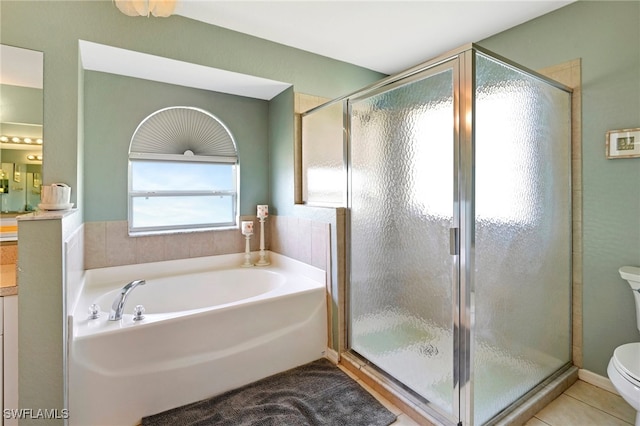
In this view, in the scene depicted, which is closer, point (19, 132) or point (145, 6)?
point (145, 6)

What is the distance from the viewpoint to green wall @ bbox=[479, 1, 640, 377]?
1.79 meters

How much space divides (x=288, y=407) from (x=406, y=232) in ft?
4.03

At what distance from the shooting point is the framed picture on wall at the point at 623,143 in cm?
175

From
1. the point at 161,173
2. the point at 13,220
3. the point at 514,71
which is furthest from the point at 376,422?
the point at 161,173

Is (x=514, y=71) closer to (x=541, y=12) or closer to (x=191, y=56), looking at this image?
(x=541, y=12)

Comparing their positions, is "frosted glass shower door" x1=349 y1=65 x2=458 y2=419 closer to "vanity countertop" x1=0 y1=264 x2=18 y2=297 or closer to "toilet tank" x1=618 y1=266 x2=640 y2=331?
"toilet tank" x1=618 y1=266 x2=640 y2=331

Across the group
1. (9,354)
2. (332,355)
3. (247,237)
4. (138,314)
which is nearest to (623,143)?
(332,355)

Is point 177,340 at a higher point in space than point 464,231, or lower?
lower

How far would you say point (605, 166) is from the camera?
1890 mm

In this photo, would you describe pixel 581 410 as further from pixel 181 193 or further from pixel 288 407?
pixel 181 193

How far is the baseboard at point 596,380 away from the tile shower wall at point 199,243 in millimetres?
1850

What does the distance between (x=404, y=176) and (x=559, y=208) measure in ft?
3.54

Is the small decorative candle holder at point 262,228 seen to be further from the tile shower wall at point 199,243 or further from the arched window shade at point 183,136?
the arched window shade at point 183,136

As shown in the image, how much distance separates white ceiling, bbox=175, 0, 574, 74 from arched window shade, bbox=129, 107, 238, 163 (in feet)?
2.79
